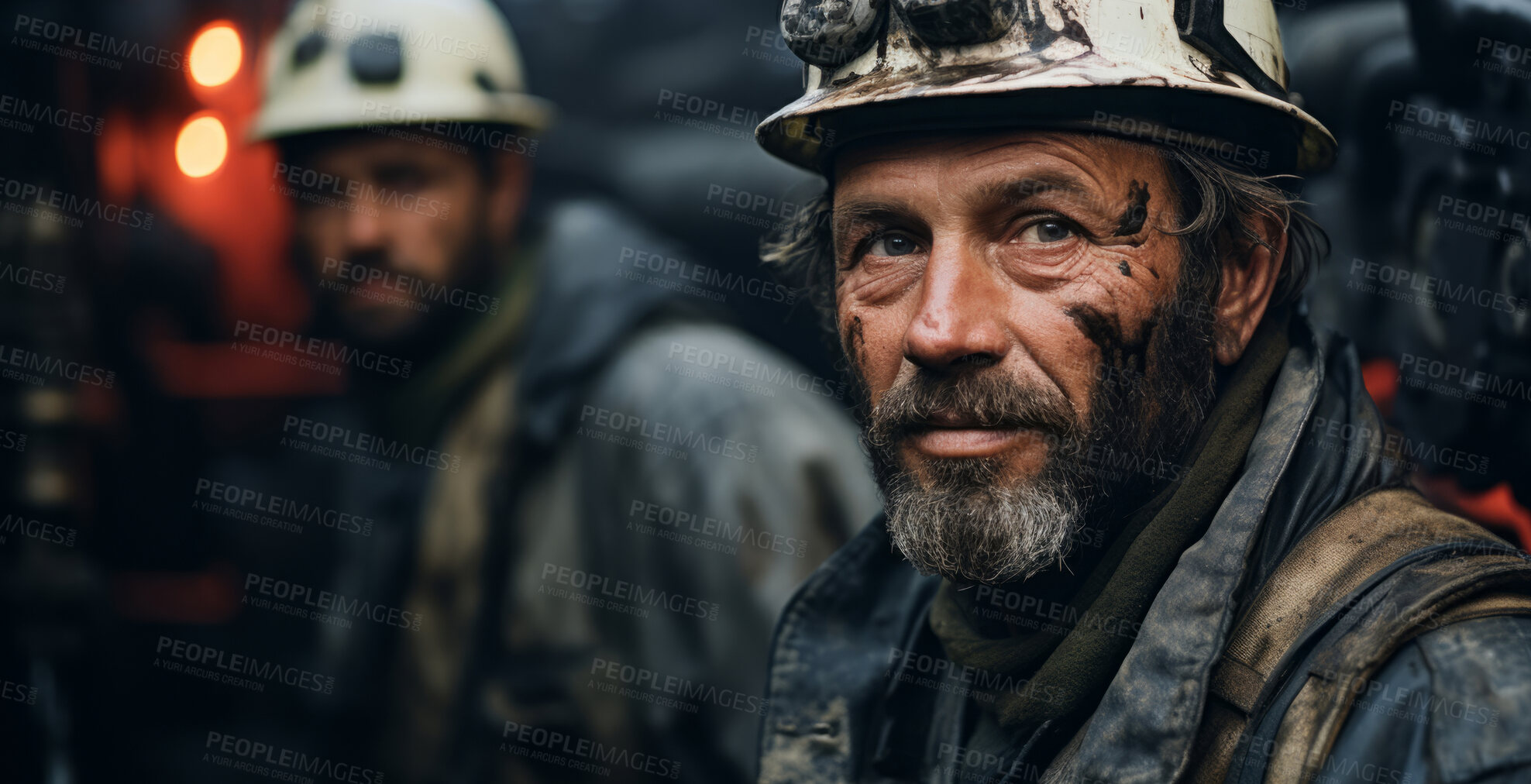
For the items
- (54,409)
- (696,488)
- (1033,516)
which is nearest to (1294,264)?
(1033,516)

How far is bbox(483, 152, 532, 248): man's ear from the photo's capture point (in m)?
4.67

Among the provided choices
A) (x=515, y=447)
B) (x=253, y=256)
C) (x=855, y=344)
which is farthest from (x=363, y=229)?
(x=855, y=344)

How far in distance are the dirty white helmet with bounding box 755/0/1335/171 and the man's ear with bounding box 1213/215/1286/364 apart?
→ 0.14m

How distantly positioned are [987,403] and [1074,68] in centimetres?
58

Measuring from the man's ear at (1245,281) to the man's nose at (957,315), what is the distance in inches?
18.2

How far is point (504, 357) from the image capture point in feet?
15.0

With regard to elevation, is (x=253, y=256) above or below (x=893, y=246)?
above

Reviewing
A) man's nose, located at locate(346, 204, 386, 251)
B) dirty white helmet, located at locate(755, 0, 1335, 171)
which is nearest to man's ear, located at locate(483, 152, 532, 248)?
man's nose, located at locate(346, 204, 386, 251)

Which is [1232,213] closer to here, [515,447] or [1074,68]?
[1074,68]

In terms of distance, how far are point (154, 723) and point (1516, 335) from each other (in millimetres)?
6145

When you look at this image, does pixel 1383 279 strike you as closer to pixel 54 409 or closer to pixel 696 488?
pixel 696 488

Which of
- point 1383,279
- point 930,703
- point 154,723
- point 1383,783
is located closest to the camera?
point 1383,783

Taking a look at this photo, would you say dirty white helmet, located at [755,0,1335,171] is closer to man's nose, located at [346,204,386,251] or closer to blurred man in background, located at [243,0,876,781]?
blurred man in background, located at [243,0,876,781]

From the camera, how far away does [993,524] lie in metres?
1.79
